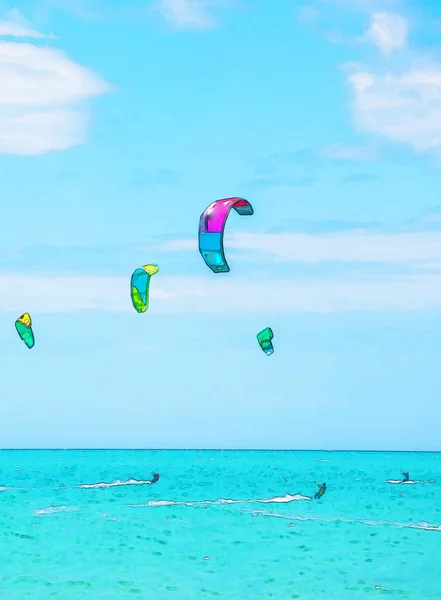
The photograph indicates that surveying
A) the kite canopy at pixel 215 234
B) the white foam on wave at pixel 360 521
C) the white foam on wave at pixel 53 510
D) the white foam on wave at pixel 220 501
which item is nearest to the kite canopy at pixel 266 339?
the kite canopy at pixel 215 234

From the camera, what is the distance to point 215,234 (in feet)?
33.2

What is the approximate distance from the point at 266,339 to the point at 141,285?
2823 mm

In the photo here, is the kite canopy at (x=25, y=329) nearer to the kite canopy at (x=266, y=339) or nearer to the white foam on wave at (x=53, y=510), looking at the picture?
the kite canopy at (x=266, y=339)

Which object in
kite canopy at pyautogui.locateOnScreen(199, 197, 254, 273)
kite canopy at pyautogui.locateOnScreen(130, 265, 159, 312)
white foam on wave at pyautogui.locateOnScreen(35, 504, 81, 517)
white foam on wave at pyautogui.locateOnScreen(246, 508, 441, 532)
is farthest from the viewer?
white foam on wave at pyautogui.locateOnScreen(35, 504, 81, 517)

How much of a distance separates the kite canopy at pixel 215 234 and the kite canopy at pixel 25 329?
5.83 meters

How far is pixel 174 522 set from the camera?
872 inches

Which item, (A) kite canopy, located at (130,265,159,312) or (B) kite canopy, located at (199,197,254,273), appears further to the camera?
(A) kite canopy, located at (130,265,159,312)

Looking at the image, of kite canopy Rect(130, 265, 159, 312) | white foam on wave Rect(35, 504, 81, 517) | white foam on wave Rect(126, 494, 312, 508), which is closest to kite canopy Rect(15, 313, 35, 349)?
kite canopy Rect(130, 265, 159, 312)

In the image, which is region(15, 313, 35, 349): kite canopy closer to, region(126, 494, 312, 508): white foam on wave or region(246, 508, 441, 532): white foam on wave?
region(246, 508, 441, 532): white foam on wave

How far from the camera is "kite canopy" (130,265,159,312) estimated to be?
12.5m

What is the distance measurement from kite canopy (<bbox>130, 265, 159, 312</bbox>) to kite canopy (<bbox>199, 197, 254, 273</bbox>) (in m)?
2.26

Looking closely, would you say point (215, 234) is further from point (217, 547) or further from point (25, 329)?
point (217, 547)

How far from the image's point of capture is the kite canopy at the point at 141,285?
12469mm

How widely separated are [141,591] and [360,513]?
1364cm
